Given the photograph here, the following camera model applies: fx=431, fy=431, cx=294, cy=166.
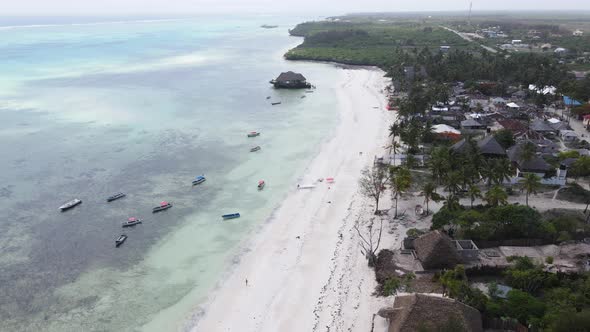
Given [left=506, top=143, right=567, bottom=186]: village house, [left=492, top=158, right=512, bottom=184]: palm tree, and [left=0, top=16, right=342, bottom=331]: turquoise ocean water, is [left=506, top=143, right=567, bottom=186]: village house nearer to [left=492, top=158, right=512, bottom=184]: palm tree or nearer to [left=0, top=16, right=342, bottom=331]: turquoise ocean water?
[left=492, top=158, right=512, bottom=184]: palm tree

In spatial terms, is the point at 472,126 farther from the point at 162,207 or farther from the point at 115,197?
the point at 115,197

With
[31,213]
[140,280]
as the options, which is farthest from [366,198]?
[31,213]

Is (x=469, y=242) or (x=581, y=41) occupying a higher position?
(x=581, y=41)

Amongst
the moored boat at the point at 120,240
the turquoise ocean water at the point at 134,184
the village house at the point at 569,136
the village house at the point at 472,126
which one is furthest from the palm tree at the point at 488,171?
the moored boat at the point at 120,240

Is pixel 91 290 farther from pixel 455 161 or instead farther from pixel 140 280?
pixel 455 161

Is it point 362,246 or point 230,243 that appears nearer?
point 362,246

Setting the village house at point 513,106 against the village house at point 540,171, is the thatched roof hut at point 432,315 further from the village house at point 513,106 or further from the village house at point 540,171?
the village house at point 513,106
